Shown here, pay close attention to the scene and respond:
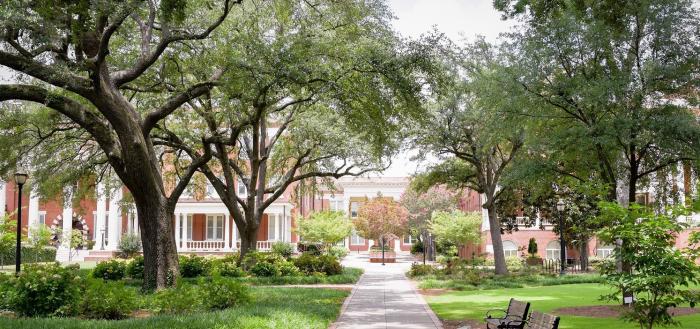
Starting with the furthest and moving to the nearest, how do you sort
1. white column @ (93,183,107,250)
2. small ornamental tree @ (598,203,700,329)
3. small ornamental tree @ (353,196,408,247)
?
1. small ornamental tree @ (353,196,408,247)
2. white column @ (93,183,107,250)
3. small ornamental tree @ (598,203,700,329)

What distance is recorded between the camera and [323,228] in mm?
52625

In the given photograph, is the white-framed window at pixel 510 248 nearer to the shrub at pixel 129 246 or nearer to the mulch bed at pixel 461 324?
the shrub at pixel 129 246

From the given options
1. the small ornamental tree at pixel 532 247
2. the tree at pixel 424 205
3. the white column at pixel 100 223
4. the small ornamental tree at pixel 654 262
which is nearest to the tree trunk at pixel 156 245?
the small ornamental tree at pixel 654 262

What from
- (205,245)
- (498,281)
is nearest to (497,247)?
(498,281)

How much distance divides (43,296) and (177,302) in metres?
2.39

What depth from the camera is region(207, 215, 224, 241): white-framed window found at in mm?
58969

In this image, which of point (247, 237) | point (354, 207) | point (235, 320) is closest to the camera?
point (235, 320)

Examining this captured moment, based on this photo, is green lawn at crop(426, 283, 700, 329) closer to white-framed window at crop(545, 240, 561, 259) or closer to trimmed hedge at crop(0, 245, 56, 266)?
white-framed window at crop(545, 240, 561, 259)

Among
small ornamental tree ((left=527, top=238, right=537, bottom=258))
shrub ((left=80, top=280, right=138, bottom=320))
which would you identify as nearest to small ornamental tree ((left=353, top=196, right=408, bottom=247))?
small ornamental tree ((left=527, top=238, right=537, bottom=258))

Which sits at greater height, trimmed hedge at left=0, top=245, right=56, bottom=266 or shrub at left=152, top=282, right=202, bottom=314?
shrub at left=152, top=282, right=202, bottom=314

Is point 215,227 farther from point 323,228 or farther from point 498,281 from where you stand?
point 498,281

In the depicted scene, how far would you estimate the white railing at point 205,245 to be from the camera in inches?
2138

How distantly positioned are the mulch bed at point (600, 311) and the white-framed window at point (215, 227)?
45.1 m

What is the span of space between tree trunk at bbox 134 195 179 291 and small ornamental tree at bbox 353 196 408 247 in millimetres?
48304
